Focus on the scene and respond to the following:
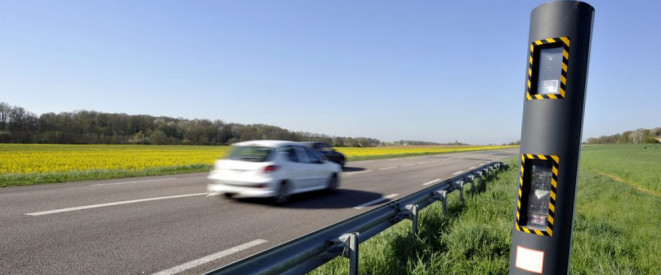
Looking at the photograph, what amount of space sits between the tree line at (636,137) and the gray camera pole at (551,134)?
176372 millimetres

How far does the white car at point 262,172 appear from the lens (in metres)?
7.91

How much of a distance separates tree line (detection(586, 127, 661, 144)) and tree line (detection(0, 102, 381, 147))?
12040 cm

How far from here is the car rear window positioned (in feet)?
26.7

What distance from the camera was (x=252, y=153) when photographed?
8.27 metres

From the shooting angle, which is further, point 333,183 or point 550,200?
point 333,183

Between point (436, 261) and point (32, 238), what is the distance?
5.29 meters

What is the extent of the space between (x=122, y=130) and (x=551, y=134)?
81.9m

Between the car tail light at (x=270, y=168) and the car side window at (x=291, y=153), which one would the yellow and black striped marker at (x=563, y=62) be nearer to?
the car tail light at (x=270, y=168)

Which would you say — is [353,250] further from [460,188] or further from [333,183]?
[333,183]

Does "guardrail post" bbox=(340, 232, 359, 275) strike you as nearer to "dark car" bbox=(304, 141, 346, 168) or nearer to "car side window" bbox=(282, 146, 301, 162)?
"car side window" bbox=(282, 146, 301, 162)

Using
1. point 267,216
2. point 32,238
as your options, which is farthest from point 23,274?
point 267,216

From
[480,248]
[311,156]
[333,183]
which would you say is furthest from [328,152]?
[480,248]

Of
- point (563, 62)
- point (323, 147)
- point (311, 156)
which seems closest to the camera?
point (563, 62)

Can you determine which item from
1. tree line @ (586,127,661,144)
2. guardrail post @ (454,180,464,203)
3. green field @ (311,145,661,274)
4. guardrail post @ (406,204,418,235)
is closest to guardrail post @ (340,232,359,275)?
green field @ (311,145,661,274)
